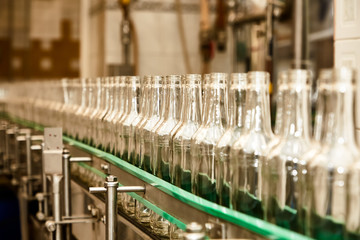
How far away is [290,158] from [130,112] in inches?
26.3

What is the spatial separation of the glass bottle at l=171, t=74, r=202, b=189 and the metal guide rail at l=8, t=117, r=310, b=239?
3 cm

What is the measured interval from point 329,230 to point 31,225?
1.89 m

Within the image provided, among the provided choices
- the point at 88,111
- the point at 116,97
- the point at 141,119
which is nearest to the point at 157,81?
the point at 141,119

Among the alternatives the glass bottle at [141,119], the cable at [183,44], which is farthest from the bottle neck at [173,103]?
the cable at [183,44]

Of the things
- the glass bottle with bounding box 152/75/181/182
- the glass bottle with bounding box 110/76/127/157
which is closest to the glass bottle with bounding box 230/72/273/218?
the glass bottle with bounding box 152/75/181/182

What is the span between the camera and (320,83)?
0.75 m

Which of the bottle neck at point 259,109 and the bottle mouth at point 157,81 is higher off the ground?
the bottle mouth at point 157,81

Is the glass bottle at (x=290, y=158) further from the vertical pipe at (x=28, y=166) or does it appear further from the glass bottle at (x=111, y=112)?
the vertical pipe at (x=28, y=166)

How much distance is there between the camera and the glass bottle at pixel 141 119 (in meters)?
1.26

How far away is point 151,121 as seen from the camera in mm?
1243

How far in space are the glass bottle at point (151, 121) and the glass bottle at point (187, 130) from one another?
0.44ft

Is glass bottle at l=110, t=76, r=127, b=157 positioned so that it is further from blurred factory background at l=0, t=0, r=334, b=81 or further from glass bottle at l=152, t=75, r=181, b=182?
blurred factory background at l=0, t=0, r=334, b=81

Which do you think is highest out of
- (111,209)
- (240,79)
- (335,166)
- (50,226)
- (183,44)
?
(183,44)

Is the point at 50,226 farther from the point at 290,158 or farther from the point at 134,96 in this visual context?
the point at 290,158
